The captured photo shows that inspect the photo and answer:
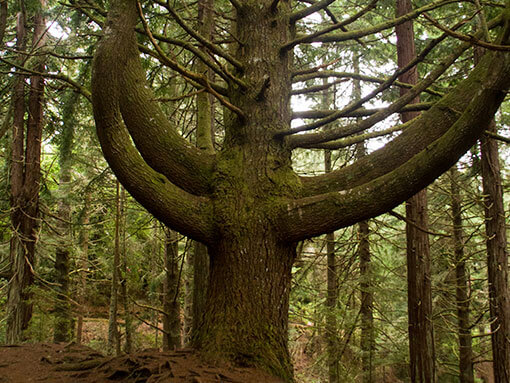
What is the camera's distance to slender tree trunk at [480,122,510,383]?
21.5 ft

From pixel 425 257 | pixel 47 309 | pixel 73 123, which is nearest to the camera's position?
pixel 425 257

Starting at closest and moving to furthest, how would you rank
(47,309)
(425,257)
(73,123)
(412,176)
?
(412,176)
(425,257)
(73,123)
(47,309)

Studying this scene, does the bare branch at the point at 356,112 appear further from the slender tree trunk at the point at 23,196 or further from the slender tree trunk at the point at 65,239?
the slender tree trunk at the point at 23,196

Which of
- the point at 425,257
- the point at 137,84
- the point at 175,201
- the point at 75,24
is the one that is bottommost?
the point at 425,257

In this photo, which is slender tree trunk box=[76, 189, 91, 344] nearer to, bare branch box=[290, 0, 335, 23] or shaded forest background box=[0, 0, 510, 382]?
shaded forest background box=[0, 0, 510, 382]

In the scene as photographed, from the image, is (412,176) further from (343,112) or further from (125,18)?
(125,18)

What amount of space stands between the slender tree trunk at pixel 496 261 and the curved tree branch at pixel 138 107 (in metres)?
5.50

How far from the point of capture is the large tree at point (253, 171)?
287 cm

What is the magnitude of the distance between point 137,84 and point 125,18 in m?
0.54

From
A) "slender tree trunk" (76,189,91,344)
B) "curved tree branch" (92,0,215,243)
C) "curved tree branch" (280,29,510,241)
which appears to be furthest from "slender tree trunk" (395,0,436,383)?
"slender tree trunk" (76,189,91,344)

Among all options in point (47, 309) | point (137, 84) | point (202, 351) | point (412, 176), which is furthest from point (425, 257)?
point (47, 309)

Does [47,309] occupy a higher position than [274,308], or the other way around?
[274,308]

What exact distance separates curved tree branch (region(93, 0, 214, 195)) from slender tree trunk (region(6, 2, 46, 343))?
548 cm

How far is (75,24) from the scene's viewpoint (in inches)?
243
